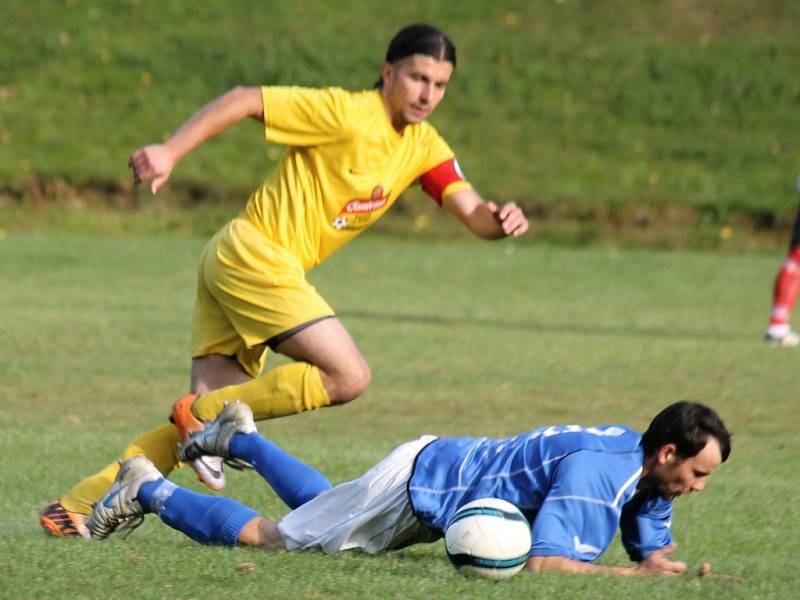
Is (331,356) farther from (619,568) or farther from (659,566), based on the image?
(659,566)

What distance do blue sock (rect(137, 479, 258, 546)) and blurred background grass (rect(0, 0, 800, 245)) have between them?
1639 centimetres

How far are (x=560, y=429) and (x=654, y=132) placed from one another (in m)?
19.9

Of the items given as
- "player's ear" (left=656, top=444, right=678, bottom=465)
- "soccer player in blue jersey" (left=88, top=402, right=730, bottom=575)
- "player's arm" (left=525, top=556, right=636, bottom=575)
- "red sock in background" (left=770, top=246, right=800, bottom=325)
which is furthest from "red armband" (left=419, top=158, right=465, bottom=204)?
"red sock in background" (left=770, top=246, right=800, bottom=325)

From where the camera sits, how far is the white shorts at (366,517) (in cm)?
564

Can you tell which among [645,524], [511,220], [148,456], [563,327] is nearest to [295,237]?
[511,220]

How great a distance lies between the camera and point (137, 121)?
24.8 meters

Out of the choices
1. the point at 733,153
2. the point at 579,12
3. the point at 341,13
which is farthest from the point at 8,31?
the point at 733,153

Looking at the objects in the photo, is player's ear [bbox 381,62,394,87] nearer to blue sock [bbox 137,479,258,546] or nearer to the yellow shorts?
the yellow shorts

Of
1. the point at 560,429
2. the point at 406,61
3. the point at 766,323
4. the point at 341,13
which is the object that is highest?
the point at 341,13

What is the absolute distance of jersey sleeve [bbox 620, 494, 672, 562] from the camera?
223 inches

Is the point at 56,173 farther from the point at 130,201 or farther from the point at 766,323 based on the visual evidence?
the point at 766,323

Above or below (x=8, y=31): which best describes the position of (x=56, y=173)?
below

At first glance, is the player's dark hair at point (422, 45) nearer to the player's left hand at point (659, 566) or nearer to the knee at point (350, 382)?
the knee at point (350, 382)

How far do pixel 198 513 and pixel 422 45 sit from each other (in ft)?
7.25
